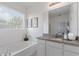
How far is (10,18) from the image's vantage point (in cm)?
244

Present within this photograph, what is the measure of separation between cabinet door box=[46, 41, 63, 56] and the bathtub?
0.36 metres

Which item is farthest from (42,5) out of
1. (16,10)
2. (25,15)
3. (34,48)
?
(34,48)

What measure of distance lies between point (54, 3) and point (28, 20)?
2.71 feet

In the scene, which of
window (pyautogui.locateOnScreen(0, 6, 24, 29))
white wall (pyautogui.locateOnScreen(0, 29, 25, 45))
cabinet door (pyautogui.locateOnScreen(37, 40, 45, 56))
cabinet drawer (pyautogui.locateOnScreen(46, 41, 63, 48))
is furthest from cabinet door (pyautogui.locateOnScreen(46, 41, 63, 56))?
window (pyautogui.locateOnScreen(0, 6, 24, 29))

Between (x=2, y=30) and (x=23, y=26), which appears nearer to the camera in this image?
(x=2, y=30)

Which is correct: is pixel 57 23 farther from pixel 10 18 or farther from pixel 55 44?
pixel 10 18

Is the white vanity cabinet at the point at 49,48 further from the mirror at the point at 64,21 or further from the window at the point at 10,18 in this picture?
the window at the point at 10,18

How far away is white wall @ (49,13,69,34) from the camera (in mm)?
2483

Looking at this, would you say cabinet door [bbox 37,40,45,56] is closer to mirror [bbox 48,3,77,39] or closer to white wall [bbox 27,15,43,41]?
white wall [bbox 27,15,43,41]

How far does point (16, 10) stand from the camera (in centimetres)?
249

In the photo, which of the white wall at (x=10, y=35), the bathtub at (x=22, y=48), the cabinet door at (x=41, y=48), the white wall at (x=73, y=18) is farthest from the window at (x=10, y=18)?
the white wall at (x=73, y=18)

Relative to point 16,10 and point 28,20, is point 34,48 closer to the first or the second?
point 28,20

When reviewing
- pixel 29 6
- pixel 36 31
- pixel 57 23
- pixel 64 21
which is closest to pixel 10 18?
pixel 29 6

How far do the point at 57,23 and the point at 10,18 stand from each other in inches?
48.5
